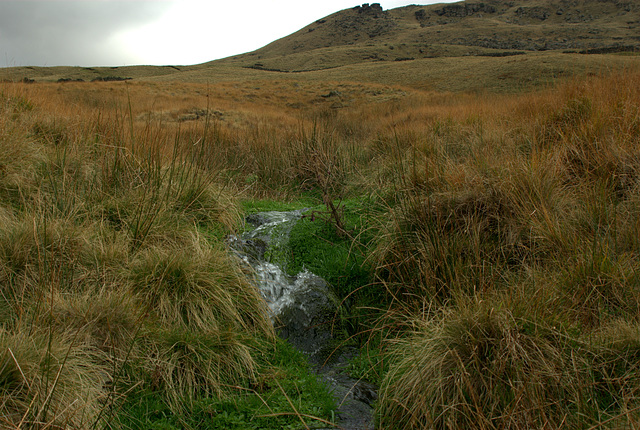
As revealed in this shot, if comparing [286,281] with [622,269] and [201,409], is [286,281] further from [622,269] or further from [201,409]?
[622,269]

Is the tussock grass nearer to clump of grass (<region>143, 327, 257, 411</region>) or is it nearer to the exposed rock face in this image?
clump of grass (<region>143, 327, 257, 411</region>)

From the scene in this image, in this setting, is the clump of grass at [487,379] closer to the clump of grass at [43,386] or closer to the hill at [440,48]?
the clump of grass at [43,386]

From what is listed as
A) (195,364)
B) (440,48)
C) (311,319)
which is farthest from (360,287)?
(440,48)

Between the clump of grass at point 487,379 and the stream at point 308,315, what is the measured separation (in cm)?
26

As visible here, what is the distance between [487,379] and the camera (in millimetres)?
2195

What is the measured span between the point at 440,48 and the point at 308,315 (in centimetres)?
6957

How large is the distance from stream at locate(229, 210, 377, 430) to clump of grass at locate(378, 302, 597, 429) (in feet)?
0.86

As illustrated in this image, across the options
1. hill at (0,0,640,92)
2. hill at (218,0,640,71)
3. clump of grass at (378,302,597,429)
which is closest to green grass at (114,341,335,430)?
clump of grass at (378,302,597,429)

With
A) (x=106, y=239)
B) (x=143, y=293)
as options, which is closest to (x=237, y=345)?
(x=143, y=293)

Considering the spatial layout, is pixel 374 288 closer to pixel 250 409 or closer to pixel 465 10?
pixel 250 409

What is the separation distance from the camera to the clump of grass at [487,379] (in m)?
1.98

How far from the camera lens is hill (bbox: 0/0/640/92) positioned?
28.8m

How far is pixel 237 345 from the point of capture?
2.82 m

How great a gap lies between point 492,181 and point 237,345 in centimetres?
288
